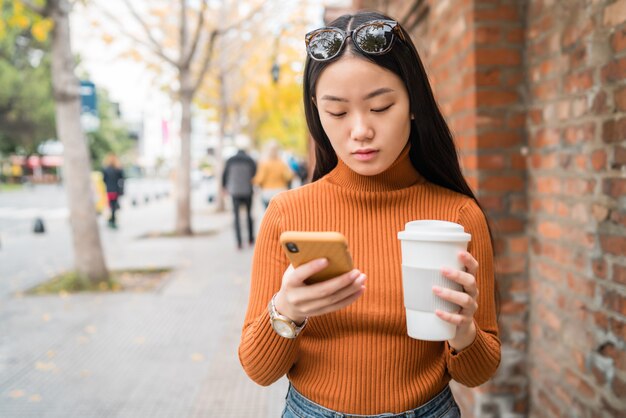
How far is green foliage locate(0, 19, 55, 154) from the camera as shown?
→ 109 ft

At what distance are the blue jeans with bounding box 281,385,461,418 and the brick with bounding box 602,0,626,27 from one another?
1.43 meters

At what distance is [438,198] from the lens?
5.08 feet

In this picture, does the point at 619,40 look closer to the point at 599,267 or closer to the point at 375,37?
the point at 599,267

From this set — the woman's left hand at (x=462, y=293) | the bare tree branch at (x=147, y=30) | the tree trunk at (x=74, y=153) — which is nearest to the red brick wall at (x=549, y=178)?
the woman's left hand at (x=462, y=293)

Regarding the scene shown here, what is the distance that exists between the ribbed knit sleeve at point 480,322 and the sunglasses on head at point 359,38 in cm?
51

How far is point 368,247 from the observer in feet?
4.83

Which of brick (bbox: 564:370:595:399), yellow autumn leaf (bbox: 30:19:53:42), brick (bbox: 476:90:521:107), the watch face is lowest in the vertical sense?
brick (bbox: 564:370:595:399)

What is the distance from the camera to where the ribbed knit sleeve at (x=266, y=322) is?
4.51 ft

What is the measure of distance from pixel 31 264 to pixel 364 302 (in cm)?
877

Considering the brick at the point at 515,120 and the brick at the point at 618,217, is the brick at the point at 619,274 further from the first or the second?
the brick at the point at 515,120

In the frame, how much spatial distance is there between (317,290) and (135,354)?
3.88 m

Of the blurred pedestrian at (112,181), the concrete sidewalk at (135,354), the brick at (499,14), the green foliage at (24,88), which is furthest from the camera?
the green foliage at (24,88)

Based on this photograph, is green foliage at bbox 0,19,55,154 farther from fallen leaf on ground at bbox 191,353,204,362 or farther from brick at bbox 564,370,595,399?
brick at bbox 564,370,595,399

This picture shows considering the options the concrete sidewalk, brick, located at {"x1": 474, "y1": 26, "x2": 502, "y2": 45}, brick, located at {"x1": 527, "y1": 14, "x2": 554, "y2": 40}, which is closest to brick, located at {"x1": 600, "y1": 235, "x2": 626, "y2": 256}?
brick, located at {"x1": 527, "y1": 14, "x2": 554, "y2": 40}
